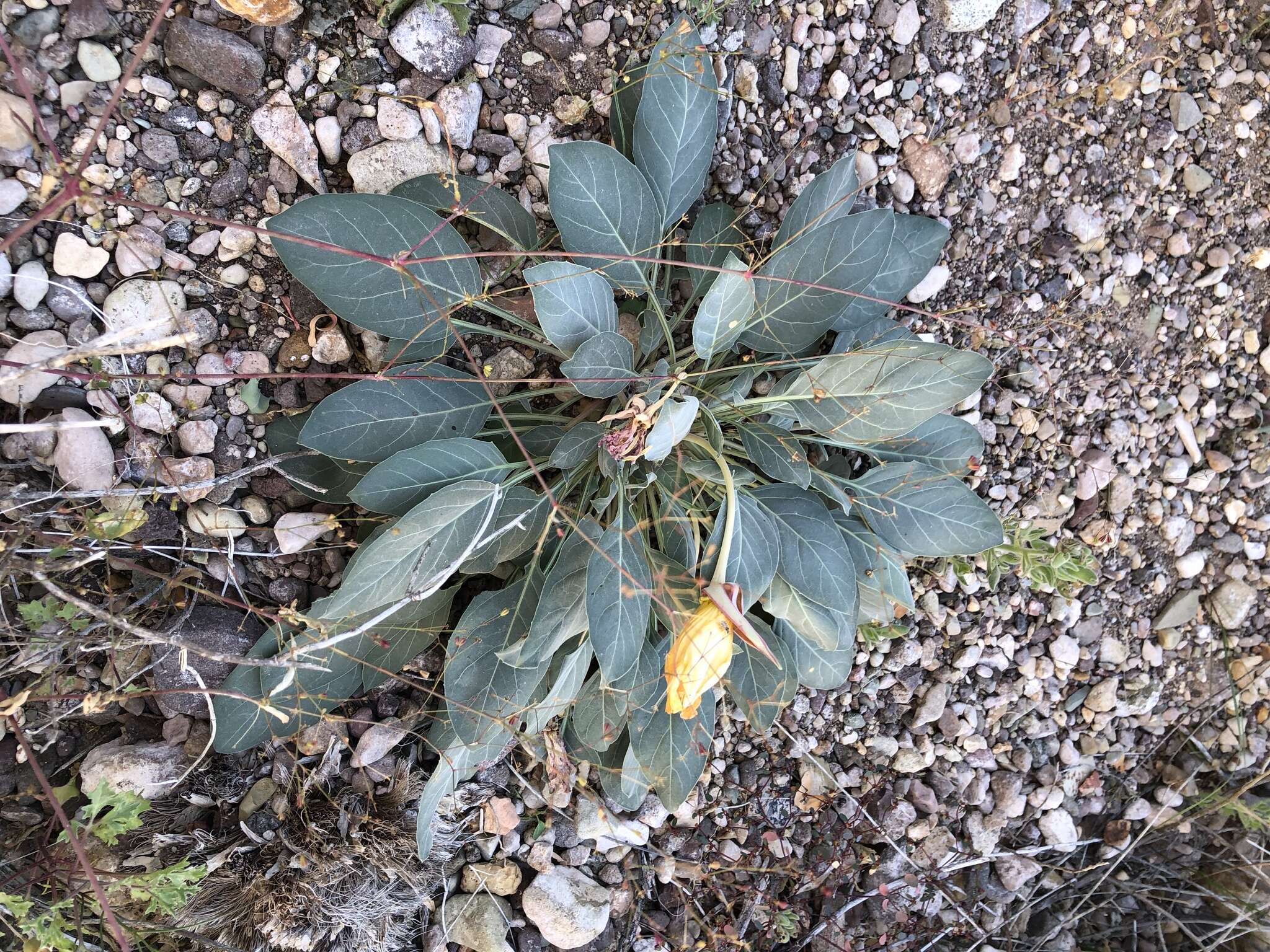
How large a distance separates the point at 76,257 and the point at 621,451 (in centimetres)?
95

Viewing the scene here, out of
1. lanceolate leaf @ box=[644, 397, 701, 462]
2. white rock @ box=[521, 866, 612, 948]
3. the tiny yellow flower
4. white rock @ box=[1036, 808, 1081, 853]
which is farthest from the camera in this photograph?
white rock @ box=[1036, 808, 1081, 853]

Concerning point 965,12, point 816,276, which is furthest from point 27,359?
point 965,12

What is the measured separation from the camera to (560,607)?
52.4 inches

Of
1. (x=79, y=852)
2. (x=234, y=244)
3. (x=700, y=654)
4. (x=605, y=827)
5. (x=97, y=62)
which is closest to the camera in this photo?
(x=700, y=654)

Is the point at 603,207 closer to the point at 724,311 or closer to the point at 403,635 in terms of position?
the point at 724,311

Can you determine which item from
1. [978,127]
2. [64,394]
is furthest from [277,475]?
[978,127]

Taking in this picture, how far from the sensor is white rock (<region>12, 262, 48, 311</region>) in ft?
4.47

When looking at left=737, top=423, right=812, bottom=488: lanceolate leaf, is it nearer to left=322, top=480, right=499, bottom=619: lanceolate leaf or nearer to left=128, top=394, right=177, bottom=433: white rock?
left=322, top=480, right=499, bottom=619: lanceolate leaf

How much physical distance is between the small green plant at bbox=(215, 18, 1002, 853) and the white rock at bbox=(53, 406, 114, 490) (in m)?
0.27

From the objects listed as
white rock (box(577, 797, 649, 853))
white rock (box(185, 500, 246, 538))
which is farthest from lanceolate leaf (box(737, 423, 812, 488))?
white rock (box(185, 500, 246, 538))

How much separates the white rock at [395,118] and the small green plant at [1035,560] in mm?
1321

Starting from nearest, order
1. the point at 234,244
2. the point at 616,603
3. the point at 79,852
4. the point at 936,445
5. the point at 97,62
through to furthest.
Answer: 1. the point at 79,852
2. the point at 616,603
3. the point at 97,62
4. the point at 234,244
5. the point at 936,445

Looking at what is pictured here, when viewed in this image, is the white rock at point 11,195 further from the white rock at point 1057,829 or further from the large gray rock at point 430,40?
the white rock at point 1057,829

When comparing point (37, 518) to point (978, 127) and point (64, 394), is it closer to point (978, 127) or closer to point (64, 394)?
point (64, 394)
